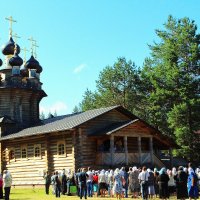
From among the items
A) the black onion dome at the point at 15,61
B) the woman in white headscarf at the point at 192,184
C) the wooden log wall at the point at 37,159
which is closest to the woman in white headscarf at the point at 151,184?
the woman in white headscarf at the point at 192,184

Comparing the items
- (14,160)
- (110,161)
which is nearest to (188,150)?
(110,161)

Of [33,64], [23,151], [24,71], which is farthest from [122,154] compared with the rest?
[24,71]

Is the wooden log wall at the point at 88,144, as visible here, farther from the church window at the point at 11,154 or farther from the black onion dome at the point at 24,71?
the black onion dome at the point at 24,71

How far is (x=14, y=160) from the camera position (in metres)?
39.8

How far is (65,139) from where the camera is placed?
114ft

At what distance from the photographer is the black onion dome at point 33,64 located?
48.5 meters

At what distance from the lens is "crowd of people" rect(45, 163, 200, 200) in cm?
2148

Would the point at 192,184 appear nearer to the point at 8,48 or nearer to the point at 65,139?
the point at 65,139

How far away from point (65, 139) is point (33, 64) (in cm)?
1626

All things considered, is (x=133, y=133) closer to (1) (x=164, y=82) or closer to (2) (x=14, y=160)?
(2) (x=14, y=160)

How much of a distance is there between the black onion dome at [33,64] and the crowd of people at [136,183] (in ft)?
67.6

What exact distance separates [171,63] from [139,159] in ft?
51.7

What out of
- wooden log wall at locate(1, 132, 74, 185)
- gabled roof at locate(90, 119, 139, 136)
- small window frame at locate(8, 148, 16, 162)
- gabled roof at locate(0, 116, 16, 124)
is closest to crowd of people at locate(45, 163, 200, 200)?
wooden log wall at locate(1, 132, 74, 185)

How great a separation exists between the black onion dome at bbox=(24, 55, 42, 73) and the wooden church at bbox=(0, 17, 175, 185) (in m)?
2.91
